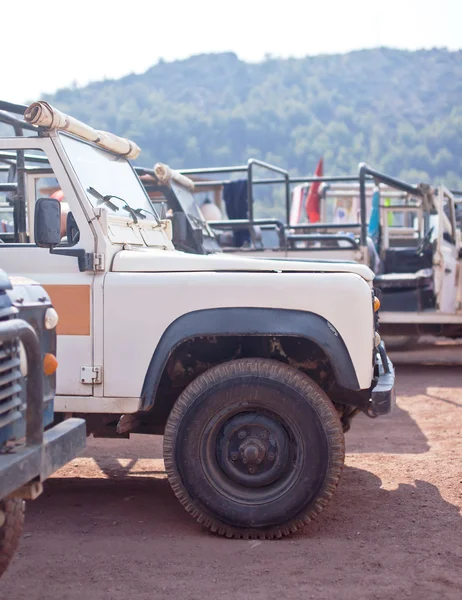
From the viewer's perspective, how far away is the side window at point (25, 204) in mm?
4554

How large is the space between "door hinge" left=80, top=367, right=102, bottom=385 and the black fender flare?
0.36 m

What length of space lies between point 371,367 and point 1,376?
1972 millimetres

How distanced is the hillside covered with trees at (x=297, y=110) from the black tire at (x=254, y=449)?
172ft

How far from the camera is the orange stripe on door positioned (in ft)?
13.9

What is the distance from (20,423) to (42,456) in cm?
17

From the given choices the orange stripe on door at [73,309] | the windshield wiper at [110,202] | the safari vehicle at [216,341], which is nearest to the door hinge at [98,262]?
the safari vehicle at [216,341]

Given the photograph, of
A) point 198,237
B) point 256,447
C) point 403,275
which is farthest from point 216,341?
point 403,275

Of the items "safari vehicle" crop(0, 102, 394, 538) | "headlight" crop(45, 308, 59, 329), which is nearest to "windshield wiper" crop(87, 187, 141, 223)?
"safari vehicle" crop(0, 102, 394, 538)

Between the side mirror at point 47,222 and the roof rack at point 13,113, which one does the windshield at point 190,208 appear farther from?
the side mirror at point 47,222

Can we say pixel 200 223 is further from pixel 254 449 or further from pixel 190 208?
pixel 254 449

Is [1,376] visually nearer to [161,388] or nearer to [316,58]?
[161,388]

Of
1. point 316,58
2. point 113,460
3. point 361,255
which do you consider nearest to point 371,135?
point 316,58

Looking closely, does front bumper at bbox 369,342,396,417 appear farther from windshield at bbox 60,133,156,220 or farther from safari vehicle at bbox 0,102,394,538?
windshield at bbox 60,133,156,220

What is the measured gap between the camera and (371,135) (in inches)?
2810
